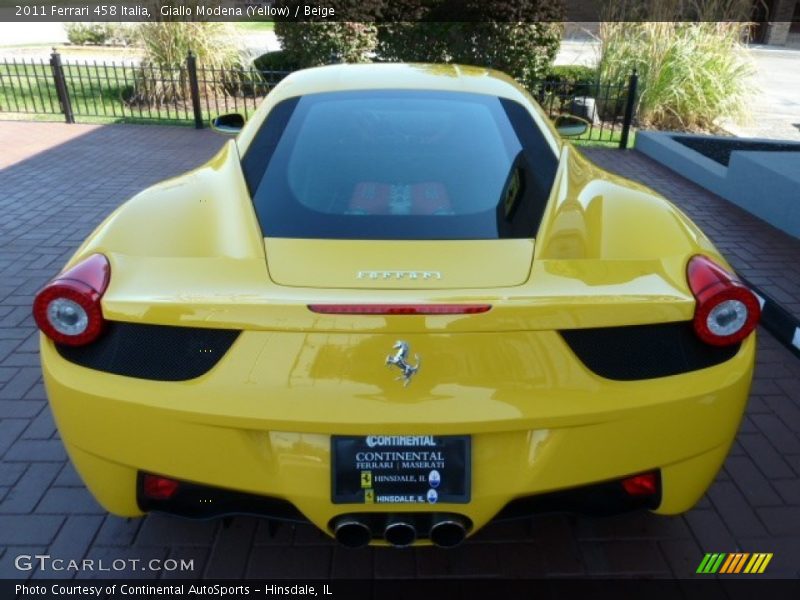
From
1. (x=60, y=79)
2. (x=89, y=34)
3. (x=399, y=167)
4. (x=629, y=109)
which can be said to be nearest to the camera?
(x=399, y=167)

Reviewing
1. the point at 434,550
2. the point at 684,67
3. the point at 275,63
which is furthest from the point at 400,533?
the point at 275,63

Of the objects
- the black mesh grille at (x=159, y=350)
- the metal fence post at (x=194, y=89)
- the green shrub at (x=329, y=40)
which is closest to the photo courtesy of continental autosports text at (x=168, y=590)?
the black mesh grille at (x=159, y=350)

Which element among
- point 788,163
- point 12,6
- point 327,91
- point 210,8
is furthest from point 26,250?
point 12,6

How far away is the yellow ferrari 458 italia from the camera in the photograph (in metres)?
1.65

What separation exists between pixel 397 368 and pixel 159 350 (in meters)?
0.65

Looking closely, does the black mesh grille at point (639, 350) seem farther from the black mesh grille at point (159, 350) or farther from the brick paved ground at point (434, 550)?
the black mesh grille at point (159, 350)

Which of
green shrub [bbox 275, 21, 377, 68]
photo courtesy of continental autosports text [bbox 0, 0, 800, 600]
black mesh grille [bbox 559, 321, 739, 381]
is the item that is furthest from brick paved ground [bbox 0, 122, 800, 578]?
green shrub [bbox 275, 21, 377, 68]

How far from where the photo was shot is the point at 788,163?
20.1 ft

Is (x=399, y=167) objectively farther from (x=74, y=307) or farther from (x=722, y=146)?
(x=722, y=146)

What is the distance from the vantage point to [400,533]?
5.82 ft

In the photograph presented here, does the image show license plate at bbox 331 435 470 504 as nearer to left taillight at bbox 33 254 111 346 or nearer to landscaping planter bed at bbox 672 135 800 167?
left taillight at bbox 33 254 111 346

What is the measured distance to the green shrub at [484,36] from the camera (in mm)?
10891

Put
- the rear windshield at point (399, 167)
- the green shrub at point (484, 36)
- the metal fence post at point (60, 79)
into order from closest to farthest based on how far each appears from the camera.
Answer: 1. the rear windshield at point (399, 167)
2. the metal fence post at point (60, 79)
3. the green shrub at point (484, 36)

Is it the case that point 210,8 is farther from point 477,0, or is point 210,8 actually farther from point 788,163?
point 788,163
